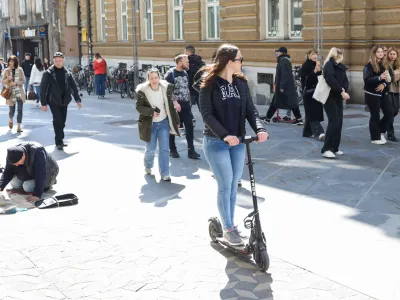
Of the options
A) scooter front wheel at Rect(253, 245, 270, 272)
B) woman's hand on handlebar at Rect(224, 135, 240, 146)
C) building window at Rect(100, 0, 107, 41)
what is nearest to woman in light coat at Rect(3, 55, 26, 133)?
woman's hand on handlebar at Rect(224, 135, 240, 146)

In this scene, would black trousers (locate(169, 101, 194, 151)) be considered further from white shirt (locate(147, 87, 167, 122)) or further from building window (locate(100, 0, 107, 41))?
building window (locate(100, 0, 107, 41))

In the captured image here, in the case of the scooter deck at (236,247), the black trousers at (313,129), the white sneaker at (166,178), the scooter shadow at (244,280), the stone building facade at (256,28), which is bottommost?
the scooter shadow at (244,280)

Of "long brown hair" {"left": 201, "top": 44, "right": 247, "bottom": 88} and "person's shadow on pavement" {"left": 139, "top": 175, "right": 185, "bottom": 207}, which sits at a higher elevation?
"long brown hair" {"left": 201, "top": 44, "right": 247, "bottom": 88}

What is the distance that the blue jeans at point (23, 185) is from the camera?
29.6 feet

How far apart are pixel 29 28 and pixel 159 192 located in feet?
121

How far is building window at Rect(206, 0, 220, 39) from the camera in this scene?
23844mm

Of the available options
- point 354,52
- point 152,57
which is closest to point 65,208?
point 354,52

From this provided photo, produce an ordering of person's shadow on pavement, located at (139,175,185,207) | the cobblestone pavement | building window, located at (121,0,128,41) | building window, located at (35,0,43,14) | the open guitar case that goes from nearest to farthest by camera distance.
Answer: the cobblestone pavement, the open guitar case, person's shadow on pavement, located at (139,175,185,207), building window, located at (121,0,128,41), building window, located at (35,0,43,14)

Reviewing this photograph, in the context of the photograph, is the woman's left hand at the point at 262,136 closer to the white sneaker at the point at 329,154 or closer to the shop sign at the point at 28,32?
the white sneaker at the point at 329,154

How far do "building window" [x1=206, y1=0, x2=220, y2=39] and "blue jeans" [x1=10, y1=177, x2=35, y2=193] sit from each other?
15614mm

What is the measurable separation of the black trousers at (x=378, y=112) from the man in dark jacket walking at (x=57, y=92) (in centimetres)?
535

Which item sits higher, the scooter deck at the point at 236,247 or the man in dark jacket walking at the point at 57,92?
the man in dark jacket walking at the point at 57,92

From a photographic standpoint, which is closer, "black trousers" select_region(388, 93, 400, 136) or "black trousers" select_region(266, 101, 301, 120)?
"black trousers" select_region(388, 93, 400, 136)

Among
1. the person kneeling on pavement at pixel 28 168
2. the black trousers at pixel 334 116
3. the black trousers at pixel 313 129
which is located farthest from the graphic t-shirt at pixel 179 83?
the person kneeling on pavement at pixel 28 168
